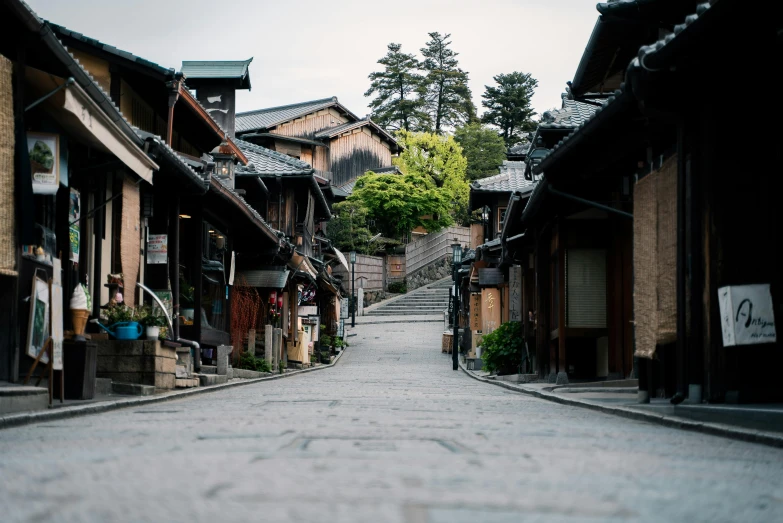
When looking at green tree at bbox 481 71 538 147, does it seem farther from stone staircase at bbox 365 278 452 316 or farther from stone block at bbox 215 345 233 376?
stone block at bbox 215 345 233 376

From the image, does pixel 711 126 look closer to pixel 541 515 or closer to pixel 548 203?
pixel 541 515

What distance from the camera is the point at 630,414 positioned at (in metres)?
12.6

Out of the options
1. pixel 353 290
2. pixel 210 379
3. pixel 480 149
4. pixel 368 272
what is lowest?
pixel 210 379

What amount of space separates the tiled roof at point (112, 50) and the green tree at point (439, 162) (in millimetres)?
51895

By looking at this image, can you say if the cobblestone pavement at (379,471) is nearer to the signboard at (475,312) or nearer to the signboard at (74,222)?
the signboard at (74,222)

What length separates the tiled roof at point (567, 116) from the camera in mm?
22734

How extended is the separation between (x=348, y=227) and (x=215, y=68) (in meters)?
35.2

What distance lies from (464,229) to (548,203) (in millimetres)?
51931

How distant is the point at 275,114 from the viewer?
70562 millimetres

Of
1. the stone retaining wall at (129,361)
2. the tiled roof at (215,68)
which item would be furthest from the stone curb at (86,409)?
the tiled roof at (215,68)

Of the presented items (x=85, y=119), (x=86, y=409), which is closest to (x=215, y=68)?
(x=85, y=119)

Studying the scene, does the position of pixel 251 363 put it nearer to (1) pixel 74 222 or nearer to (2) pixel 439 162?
(1) pixel 74 222

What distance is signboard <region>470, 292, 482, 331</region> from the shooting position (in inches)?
1925

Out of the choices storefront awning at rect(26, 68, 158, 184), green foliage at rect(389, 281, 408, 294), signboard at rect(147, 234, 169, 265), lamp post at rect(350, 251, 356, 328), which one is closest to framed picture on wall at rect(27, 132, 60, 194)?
storefront awning at rect(26, 68, 158, 184)
